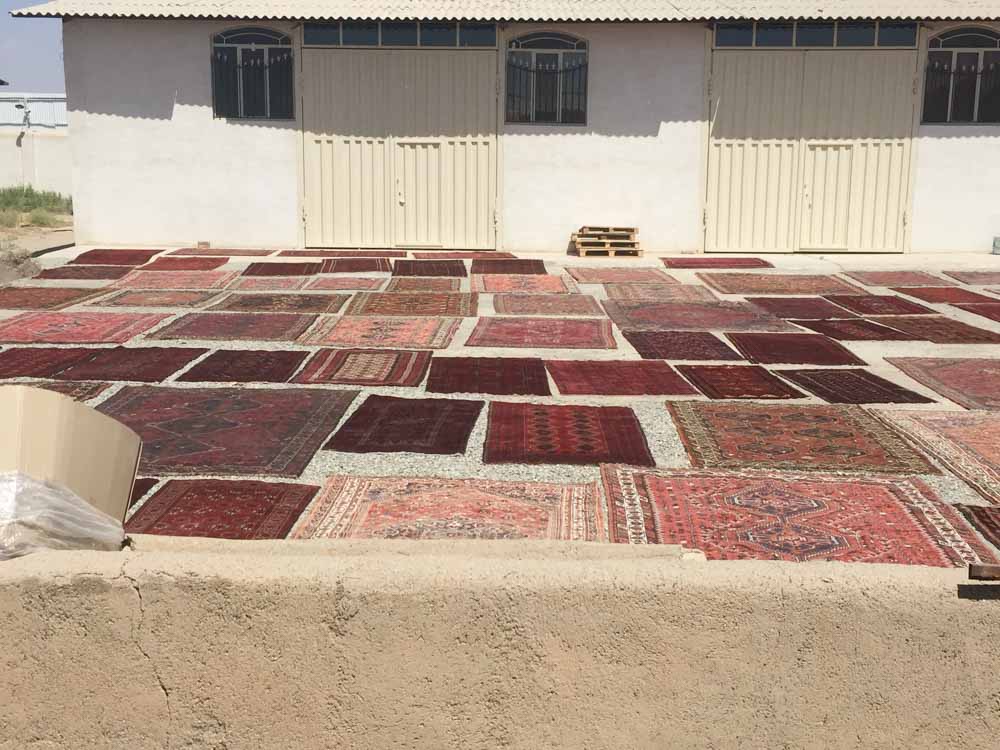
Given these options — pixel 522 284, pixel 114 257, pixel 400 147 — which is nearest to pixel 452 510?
pixel 522 284

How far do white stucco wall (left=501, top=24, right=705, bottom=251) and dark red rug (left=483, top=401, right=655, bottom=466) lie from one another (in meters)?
7.89

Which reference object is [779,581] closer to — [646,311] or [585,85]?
[646,311]

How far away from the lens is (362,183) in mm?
14523

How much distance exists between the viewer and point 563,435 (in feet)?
20.4

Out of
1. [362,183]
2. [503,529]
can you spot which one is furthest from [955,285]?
[503,529]

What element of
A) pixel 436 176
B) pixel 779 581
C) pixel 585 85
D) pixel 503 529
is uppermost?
pixel 585 85

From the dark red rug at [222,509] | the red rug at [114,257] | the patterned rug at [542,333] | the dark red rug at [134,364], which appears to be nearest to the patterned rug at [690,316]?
the patterned rug at [542,333]

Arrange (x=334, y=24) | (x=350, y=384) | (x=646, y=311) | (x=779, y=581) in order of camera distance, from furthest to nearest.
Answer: (x=334, y=24) < (x=646, y=311) < (x=350, y=384) < (x=779, y=581)

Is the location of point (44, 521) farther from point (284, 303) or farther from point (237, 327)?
point (284, 303)

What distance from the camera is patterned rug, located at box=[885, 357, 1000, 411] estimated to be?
7.16 m

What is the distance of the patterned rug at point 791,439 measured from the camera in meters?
5.68

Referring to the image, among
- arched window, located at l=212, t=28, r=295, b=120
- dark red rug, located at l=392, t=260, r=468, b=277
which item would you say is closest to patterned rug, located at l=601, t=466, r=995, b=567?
dark red rug, located at l=392, t=260, r=468, b=277

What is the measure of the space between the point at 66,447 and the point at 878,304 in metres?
9.26

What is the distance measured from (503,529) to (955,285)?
30.9ft
